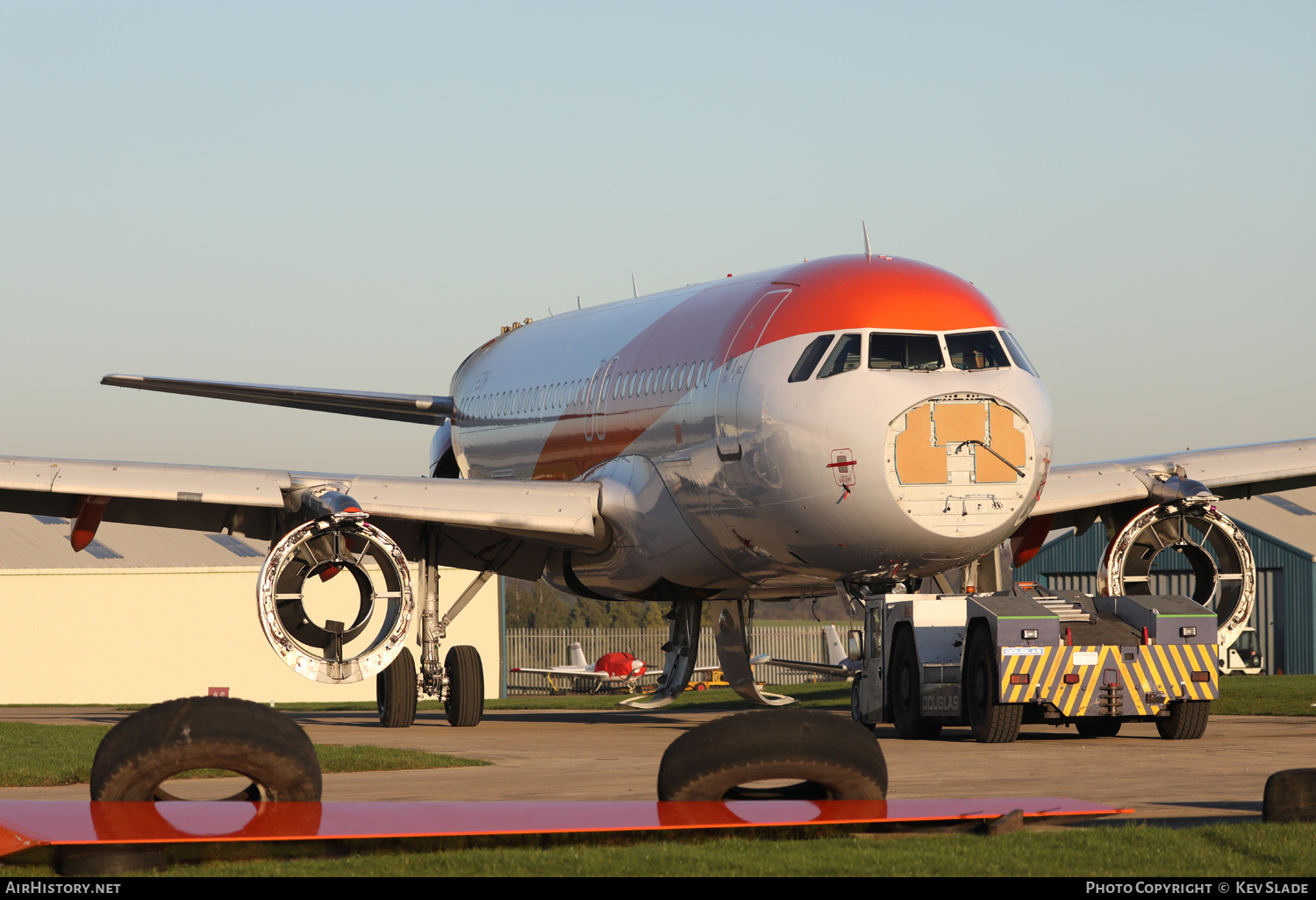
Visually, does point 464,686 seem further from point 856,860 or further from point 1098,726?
point 856,860

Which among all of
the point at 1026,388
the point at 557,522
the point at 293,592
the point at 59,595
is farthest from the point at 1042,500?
the point at 59,595

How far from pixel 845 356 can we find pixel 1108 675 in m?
4.18

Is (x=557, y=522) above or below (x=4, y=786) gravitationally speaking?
above

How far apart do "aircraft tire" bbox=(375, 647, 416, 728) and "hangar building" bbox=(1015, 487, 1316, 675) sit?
26304 millimetres

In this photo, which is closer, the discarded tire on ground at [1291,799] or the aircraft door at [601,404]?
the discarded tire on ground at [1291,799]

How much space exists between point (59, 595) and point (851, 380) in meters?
36.6

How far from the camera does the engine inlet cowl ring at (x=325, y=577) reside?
1869 cm

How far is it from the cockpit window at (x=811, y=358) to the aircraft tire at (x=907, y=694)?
10.3 ft

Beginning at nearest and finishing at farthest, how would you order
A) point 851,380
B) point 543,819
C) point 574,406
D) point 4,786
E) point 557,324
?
point 543,819, point 4,786, point 851,380, point 574,406, point 557,324

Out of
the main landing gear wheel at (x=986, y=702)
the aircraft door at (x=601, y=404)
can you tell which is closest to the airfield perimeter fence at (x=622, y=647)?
the aircraft door at (x=601, y=404)

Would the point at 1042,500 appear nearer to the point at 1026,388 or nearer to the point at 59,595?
the point at 1026,388

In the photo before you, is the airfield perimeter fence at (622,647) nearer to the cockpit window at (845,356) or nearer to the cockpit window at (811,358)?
the cockpit window at (811,358)

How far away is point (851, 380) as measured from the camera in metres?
17.5

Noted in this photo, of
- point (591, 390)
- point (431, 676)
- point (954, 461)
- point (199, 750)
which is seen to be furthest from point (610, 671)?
point (199, 750)
